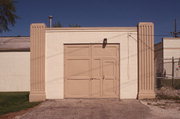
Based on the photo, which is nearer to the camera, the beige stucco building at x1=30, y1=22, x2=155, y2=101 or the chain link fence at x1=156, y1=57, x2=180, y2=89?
the beige stucco building at x1=30, y1=22, x2=155, y2=101

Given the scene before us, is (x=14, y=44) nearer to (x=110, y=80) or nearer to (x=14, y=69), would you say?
(x=14, y=69)

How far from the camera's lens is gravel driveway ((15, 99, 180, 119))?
19.4 ft

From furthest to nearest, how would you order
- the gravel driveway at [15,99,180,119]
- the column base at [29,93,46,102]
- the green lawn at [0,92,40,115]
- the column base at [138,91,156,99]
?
the column base at [29,93,46,102] → the column base at [138,91,156,99] → the green lawn at [0,92,40,115] → the gravel driveway at [15,99,180,119]

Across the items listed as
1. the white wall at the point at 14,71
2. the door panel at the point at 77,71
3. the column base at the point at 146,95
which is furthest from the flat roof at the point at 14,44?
the column base at the point at 146,95

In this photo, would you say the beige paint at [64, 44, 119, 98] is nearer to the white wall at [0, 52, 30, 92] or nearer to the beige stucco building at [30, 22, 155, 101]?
the beige stucco building at [30, 22, 155, 101]

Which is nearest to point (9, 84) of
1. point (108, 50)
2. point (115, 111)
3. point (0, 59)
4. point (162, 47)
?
point (0, 59)

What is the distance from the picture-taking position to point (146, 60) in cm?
840

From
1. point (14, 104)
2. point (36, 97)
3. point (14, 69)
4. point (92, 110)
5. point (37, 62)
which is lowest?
point (14, 104)

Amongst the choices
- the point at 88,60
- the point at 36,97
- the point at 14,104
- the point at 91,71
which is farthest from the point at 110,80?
the point at 14,104

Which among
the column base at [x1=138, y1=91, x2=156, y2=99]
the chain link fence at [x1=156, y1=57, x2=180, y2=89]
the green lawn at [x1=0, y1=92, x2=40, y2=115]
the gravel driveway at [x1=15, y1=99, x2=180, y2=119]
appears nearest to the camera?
the gravel driveway at [x1=15, y1=99, x2=180, y2=119]

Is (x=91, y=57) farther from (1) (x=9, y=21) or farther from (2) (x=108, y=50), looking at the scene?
(1) (x=9, y=21)

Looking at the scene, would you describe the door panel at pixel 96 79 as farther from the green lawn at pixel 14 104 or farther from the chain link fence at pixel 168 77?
the chain link fence at pixel 168 77

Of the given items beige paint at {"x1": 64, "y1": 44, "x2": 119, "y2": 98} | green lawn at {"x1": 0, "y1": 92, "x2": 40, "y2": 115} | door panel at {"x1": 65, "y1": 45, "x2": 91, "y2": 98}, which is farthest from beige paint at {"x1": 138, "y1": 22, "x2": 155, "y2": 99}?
green lawn at {"x1": 0, "y1": 92, "x2": 40, "y2": 115}

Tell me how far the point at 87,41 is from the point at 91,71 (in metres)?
1.53
